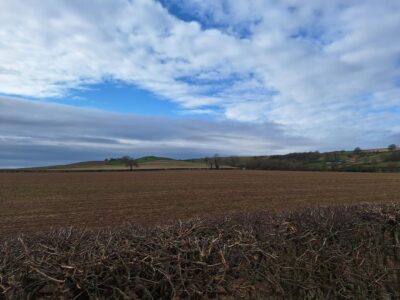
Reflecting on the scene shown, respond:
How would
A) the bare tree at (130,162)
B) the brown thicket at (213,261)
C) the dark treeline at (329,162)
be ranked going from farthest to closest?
the bare tree at (130,162), the dark treeline at (329,162), the brown thicket at (213,261)

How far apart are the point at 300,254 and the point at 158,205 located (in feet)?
90.0

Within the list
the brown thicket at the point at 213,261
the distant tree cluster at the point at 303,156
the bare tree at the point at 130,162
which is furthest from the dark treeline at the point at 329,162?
the brown thicket at the point at 213,261

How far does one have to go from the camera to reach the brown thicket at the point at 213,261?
9.91 feet

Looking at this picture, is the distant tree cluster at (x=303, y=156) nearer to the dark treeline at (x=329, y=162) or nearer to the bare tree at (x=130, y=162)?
the dark treeline at (x=329, y=162)

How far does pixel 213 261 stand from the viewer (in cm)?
347

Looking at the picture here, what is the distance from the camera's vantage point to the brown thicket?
3.02 metres

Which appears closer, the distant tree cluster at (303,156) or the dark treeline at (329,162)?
the dark treeline at (329,162)

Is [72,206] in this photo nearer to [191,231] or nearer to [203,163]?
[191,231]

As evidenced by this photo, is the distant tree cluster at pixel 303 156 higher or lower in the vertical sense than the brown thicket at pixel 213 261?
higher

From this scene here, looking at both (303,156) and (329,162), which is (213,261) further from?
(303,156)

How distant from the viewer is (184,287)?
10.8 ft

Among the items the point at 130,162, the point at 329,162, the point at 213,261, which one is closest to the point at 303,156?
the point at 329,162

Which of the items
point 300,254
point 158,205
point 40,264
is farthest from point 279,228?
point 158,205

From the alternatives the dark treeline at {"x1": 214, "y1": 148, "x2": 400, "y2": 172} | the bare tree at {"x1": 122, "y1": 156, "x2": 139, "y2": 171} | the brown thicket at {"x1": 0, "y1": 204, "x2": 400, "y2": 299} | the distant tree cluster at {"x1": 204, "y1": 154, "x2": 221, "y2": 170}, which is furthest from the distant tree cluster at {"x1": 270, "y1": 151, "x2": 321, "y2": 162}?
the brown thicket at {"x1": 0, "y1": 204, "x2": 400, "y2": 299}
